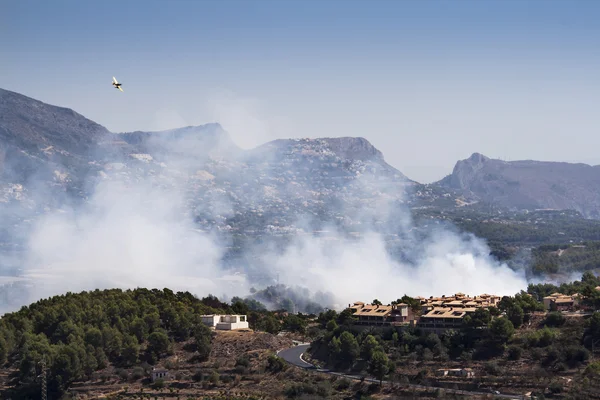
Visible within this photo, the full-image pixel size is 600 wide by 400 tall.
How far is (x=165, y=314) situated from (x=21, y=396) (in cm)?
1830

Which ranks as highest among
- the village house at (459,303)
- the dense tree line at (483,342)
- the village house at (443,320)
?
the village house at (459,303)

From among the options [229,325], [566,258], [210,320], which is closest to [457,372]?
[229,325]

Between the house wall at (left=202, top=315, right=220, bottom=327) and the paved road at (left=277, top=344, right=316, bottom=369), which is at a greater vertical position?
the house wall at (left=202, top=315, right=220, bottom=327)

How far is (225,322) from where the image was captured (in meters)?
91.5

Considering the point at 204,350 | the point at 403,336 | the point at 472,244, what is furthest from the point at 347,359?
the point at 472,244

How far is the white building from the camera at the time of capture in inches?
3563

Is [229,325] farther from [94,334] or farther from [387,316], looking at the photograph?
[387,316]

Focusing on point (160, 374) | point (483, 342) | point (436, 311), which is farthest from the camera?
point (436, 311)

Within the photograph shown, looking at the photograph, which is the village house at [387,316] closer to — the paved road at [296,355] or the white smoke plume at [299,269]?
the paved road at [296,355]

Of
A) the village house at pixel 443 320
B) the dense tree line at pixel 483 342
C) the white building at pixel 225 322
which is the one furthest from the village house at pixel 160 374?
the village house at pixel 443 320

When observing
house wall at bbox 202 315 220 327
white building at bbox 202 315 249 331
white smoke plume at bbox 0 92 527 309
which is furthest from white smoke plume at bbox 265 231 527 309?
house wall at bbox 202 315 220 327

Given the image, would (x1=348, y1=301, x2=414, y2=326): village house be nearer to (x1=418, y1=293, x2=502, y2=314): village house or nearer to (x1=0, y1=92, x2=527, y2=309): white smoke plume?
(x1=418, y1=293, x2=502, y2=314): village house

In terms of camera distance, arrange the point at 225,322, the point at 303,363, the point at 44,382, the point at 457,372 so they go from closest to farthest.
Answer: the point at 457,372, the point at 44,382, the point at 303,363, the point at 225,322

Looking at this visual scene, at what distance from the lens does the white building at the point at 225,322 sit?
9050 cm
